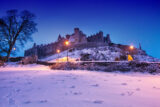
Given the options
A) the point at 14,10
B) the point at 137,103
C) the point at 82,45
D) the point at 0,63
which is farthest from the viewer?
the point at 82,45

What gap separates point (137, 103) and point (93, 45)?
51368 millimetres

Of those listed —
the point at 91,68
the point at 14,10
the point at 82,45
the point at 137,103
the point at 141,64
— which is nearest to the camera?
the point at 137,103

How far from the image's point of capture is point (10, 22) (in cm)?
1559

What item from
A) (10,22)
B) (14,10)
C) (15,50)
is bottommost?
(15,50)

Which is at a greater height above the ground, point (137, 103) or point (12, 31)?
point (12, 31)

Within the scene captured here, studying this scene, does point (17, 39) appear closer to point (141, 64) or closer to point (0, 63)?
point (0, 63)

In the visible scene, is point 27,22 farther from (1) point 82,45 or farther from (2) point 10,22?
(1) point 82,45

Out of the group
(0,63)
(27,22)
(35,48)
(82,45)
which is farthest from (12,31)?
(35,48)

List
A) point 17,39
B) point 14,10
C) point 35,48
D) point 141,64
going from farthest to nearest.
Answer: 1. point 35,48
2. point 17,39
3. point 14,10
4. point 141,64

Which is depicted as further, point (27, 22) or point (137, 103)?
point (27, 22)

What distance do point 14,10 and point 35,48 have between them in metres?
61.4

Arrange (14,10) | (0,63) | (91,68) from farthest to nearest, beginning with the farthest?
(14,10) < (0,63) < (91,68)

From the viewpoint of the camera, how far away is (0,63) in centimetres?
1430


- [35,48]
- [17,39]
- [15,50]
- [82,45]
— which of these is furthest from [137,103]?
[35,48]
